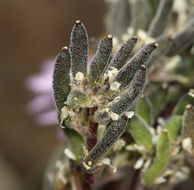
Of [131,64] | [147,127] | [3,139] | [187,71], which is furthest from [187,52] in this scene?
[3,139]

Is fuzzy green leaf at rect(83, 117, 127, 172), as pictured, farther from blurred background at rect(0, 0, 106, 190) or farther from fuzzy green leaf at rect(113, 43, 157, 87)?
blurred background at rect(0, 0, 106, 190)

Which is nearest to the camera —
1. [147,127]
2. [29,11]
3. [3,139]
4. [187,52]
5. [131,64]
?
[131,64]

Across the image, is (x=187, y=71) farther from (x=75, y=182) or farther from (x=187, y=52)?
(x=75, y=182)

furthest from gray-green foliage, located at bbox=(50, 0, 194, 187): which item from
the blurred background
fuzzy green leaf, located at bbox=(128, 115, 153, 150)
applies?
the blurred background

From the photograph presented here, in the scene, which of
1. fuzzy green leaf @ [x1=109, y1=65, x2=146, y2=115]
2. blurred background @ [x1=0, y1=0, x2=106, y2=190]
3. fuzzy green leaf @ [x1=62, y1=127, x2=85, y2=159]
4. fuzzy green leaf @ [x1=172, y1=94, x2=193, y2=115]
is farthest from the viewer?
blurred background @ [x1=0, y1=0, x2=106, y2=190]

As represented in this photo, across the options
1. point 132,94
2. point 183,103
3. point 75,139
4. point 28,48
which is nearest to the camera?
point 132,94

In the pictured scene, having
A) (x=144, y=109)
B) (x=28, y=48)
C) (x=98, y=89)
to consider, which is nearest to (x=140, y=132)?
(x=144, y=109)

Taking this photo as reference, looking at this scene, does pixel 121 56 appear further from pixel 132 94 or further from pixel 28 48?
pixel 28 48

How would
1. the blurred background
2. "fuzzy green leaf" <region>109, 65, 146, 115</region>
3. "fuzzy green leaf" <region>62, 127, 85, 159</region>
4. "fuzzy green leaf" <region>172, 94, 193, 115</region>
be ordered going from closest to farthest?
"fuzzy green leaf" <region>109, 65, 146, 115</region>
"fuzzy green leaf" <region>62, 127, 85, 159</region>
"fuzzy green leaf" <region>172, 94, 193, 115</region>
the blurred background
